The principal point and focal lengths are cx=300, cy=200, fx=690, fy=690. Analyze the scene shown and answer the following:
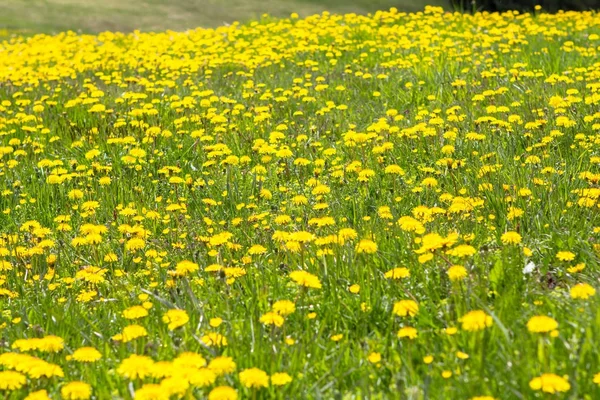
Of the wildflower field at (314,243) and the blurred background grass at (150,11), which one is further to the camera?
the blurred background grass at (150,11)

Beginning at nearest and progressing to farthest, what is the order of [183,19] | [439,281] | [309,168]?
1. [439,281]
2. [309,168]
3. [183,19]

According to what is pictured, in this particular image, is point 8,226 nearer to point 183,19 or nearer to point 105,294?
point 105,294

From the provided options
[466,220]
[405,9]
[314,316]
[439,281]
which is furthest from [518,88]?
[405,9]

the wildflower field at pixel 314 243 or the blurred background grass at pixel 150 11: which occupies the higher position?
the blurred background grass at pixel 150 11

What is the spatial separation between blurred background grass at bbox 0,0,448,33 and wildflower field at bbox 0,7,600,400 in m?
5.31

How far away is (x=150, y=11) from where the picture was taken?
13.0 m

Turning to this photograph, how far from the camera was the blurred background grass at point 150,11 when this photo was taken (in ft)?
40.1

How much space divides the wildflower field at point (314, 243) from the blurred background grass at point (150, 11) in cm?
531

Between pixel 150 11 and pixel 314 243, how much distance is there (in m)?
10.8

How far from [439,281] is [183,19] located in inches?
430

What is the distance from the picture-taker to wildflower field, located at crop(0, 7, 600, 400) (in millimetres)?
2256

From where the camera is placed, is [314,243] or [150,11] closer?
[314,243]

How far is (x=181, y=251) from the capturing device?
11.9ft

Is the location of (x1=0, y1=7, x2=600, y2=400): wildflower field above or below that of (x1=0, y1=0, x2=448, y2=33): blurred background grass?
below
